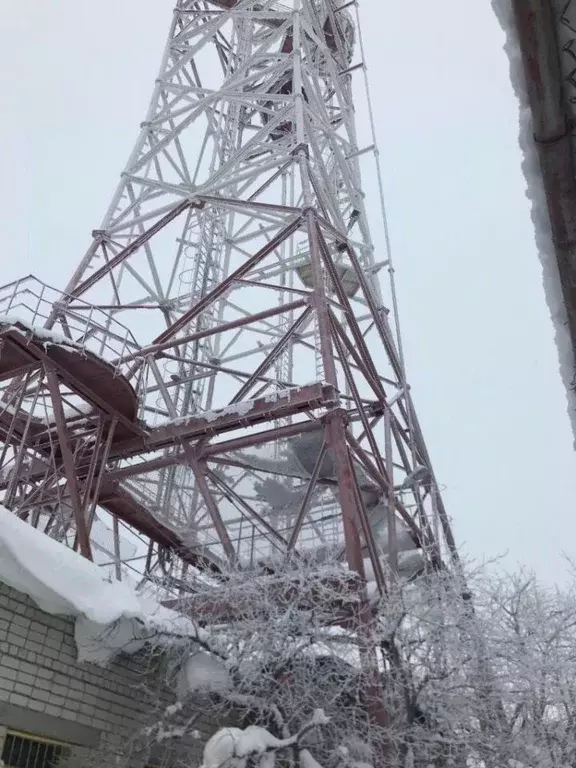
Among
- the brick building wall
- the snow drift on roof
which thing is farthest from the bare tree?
the snow drift on roof

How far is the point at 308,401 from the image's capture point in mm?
10023

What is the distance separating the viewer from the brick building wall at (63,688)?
21.6 ft

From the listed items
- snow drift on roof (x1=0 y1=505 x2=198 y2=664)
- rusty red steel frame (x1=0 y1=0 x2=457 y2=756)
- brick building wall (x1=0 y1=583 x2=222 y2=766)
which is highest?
rusty red steel frame (x1=0 y1=0 x2=457 y2=756)

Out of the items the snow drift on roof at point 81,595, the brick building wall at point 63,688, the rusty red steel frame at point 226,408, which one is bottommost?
the brick building wall at point 63,688

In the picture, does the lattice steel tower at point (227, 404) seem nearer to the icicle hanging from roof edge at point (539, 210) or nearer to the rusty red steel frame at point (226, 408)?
the rusty red steel frame at point (226, 408)

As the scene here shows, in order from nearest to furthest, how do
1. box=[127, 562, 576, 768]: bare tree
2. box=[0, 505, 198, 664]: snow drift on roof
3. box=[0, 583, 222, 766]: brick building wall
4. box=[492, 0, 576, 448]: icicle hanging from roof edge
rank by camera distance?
1. box=[492, 0, 576, 448]: icicle hanging from roof edge
2. box=[0, 505, 198, 664]: snow drift on roof
3. box=[0, 583, 222, 766]: brick building wall
4. box=[127, 562, 576, 768]: bare tree

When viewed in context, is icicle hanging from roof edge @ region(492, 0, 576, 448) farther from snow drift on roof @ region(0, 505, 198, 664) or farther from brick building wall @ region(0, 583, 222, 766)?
brick building wall @ region(0, 583, 222, 766)

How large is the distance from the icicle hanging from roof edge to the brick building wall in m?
5.64

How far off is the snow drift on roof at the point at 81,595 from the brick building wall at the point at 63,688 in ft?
0.68

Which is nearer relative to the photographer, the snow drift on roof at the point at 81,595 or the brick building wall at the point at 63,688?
the snow drift on roof at the point at 81,595

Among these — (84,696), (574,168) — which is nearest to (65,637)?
(84,696)

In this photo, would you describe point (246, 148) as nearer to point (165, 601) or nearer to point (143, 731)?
point (165, 601)

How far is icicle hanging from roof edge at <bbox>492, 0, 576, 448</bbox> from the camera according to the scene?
2.21 meters

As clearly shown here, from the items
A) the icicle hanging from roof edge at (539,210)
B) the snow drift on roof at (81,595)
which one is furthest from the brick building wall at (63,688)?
the icicle hanging from roof edge at (539,210)
